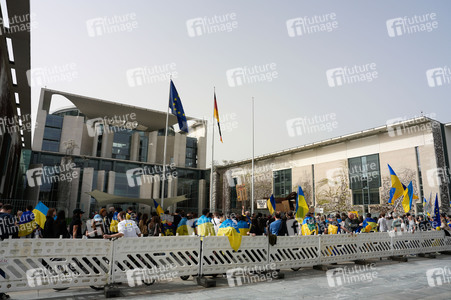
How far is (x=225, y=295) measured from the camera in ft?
19.5

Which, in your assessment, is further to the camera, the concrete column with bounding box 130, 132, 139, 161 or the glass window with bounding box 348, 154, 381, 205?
the concrete column with bounding box 130, 132, 139, 161

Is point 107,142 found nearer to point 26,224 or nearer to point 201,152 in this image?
point 201,152

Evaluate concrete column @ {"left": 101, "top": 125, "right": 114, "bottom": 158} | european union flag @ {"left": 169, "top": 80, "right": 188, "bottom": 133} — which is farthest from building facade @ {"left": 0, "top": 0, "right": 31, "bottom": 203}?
concrete column @ {"left": 101, "top": 125, "right": 114, "bottom": 158}

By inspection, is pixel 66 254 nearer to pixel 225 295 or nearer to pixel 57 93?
pixel 225 295

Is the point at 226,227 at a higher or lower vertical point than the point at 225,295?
higher

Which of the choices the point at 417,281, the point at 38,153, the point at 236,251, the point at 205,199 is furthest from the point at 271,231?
the point at 205,199

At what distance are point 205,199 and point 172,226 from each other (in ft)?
116

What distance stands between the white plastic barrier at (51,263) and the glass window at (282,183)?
3534cm

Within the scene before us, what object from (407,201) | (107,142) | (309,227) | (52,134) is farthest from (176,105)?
(52,134)

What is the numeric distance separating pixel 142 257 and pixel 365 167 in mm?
30261

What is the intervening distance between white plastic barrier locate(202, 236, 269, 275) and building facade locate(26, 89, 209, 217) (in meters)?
31.6

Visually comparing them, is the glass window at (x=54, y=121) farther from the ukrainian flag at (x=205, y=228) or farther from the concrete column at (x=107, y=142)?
the ukrainian flag at (x=205, y=228)

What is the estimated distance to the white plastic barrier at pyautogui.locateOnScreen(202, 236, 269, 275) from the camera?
7191 millimetres

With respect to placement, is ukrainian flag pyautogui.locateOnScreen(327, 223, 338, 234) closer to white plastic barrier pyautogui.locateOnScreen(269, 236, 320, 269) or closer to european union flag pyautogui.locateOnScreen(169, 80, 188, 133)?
white plastic barrier pyautogui.locateOnScreen(269, 236, 320, 269)
